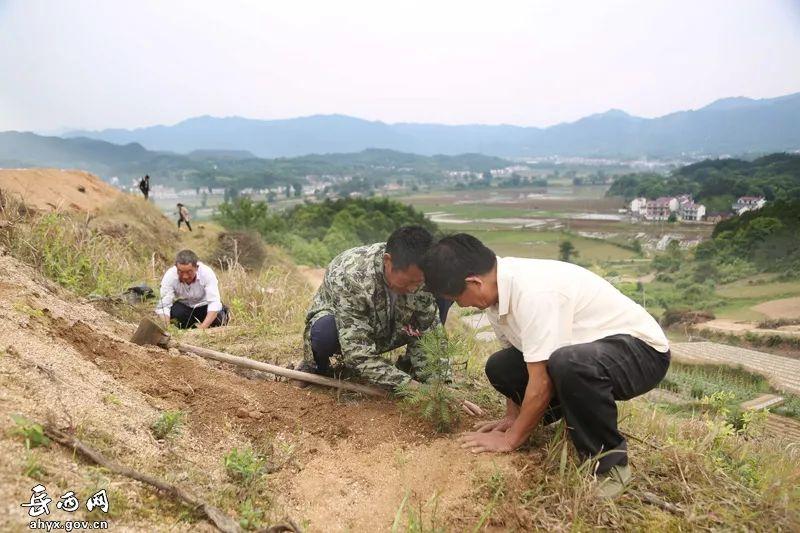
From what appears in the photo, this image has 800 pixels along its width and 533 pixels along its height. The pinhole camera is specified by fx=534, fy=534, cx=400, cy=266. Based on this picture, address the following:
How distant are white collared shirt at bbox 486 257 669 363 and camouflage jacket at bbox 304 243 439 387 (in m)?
0.80

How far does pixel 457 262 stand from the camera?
2.14m

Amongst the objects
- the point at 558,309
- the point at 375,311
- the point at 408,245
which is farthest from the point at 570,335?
the point at 375,311

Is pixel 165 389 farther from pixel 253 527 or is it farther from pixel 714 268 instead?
pixel 714 268

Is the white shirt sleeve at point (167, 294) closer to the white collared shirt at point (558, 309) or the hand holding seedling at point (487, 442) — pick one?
the hand holding seedling at point (487, 442)

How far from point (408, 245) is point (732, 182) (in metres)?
22.5

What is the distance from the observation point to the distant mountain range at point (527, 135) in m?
35.5

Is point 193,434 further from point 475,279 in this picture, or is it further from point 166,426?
point 475,279

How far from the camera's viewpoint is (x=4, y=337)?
2.29m

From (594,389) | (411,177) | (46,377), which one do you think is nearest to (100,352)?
(46,377)

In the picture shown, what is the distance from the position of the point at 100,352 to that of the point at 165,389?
429mm

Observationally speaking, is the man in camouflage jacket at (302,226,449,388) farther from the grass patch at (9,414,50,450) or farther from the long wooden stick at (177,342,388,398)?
the grass patch at (9,414,50,450)

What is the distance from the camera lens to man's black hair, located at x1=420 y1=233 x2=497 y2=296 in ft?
7.01

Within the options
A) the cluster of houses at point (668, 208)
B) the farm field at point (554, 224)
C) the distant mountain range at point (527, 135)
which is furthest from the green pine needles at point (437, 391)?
the distant mountain range at point (527, 135)

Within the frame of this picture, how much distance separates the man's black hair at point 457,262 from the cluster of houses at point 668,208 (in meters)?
21.1
